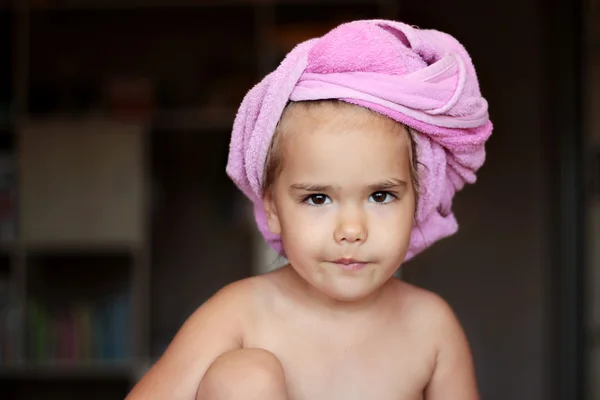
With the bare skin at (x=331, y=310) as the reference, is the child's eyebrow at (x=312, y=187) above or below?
above

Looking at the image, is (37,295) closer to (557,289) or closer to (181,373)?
(557,289)

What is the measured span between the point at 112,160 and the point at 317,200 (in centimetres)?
295

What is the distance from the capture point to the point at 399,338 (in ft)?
4.01

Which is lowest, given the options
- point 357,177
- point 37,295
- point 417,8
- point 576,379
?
point 576,379

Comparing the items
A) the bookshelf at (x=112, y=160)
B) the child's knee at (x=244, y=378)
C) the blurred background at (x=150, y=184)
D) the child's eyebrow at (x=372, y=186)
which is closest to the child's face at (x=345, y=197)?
the child's eyebrow at (x=372, y=186)

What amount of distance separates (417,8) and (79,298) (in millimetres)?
2191

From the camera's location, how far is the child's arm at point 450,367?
48.3 inches

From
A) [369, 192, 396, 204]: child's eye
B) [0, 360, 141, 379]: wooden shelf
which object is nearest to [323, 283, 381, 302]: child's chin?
[369, 192, 396, 204]: child's eye

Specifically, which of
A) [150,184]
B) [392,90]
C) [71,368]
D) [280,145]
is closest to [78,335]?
[71,368]

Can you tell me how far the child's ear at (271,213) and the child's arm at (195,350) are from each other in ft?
0.38

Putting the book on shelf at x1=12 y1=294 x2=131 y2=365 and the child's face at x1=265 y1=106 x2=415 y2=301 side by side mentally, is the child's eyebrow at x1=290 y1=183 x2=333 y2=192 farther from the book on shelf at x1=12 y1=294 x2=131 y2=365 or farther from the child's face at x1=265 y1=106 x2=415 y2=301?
the book on shelf at x1=12 y1=294 x2=131 y2=365

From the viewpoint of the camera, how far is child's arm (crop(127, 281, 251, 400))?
113cm

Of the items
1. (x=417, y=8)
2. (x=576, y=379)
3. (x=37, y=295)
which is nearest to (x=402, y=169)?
(x=576, y=379)

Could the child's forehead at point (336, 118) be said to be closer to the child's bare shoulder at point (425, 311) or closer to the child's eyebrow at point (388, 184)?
the child's eyebrow at point (388, 184)
